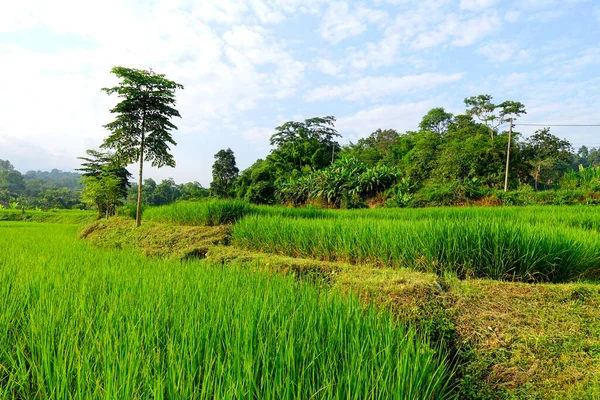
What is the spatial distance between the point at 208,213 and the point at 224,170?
84.6 feet

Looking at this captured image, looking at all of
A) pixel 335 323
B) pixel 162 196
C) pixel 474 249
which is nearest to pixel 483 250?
pixel 474 249

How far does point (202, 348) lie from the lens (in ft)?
4.70

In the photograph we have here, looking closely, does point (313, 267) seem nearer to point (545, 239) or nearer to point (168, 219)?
point (545, 239)

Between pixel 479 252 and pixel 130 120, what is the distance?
26.1ft

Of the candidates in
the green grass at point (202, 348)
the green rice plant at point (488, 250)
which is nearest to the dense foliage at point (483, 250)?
the green rice plant at point (488, 250)

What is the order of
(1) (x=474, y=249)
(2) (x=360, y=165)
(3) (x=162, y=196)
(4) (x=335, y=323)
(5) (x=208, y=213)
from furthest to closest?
1. (3) (x=162, y=196)
2. (2) (x=360, y=165)
3. (5) (x=208, y=213)
4. (1) (x=474, y=249)
5. (4) (x=335, y=323)

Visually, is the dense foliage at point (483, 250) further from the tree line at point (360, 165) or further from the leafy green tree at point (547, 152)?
the leafy green tree at point (547, 152)

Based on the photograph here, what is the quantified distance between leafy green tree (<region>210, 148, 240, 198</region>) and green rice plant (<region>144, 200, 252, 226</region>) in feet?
73.5

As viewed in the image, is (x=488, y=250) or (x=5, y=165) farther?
(x=5, y=165)

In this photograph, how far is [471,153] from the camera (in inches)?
687

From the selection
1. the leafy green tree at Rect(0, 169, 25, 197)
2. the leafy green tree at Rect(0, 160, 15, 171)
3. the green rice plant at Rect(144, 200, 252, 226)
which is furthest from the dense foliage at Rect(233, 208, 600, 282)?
the leafy green tree at Rect(0, 160, 15, 171)

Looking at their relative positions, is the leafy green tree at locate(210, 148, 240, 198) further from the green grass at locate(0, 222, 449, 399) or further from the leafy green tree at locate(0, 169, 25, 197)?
the leafy green tree at locate(0, 169, 25, 197)

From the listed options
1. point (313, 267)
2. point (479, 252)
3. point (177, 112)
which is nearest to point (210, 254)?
point (313, 267)

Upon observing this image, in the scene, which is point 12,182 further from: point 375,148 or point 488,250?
point 488,250
